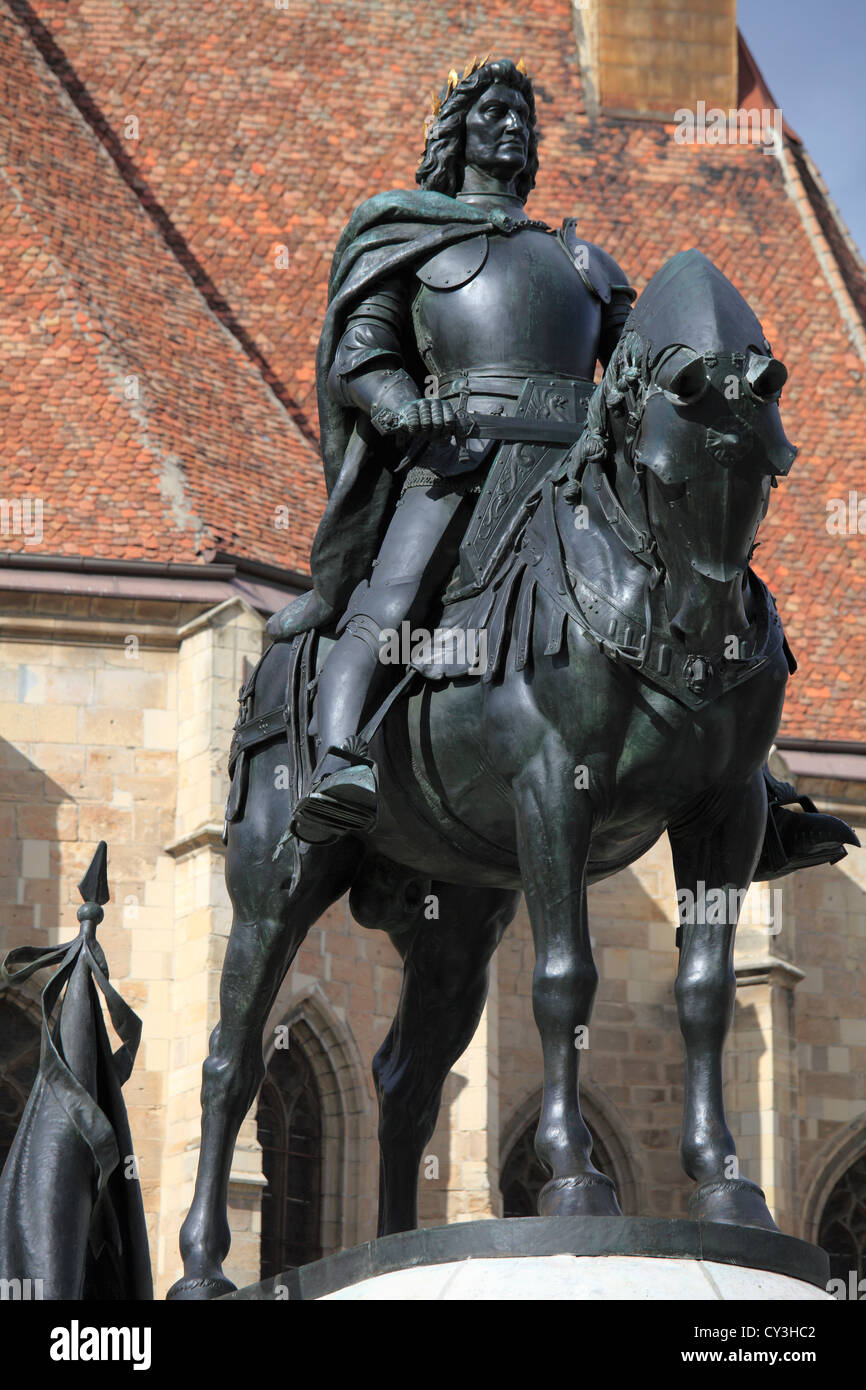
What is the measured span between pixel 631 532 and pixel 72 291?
666 inches

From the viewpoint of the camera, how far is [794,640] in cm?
2377

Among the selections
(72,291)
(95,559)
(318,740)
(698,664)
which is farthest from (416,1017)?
(72,291)

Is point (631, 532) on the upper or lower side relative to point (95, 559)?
lower

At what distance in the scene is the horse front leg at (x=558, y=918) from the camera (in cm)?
595

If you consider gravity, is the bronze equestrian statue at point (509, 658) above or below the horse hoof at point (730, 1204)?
above

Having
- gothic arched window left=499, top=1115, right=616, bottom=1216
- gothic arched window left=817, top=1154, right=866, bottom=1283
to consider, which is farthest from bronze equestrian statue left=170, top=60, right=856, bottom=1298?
gothic arched window left=817, top=1154, right=866, bottom=1283

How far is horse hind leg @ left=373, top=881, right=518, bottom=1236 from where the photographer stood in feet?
22.6

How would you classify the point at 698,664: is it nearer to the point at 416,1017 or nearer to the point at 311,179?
the point at 416,1017

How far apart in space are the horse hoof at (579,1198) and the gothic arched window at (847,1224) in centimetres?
1685

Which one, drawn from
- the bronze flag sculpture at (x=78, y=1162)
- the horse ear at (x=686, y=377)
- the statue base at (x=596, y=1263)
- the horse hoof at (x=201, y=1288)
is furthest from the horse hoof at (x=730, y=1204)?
the horse ear at (x=686, y=377)

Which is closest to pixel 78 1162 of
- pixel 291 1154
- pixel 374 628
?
pixel 374 628

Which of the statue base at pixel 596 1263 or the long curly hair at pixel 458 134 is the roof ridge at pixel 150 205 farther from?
the statue base at pixel 596 1263

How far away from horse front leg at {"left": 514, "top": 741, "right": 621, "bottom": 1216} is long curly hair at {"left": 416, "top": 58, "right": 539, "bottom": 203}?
6.13 ft

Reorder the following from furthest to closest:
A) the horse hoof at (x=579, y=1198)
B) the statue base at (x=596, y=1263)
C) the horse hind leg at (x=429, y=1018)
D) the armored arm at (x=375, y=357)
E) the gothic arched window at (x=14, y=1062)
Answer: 1. the gothic arched window at (x=14, y=1062)
2. the horse hind leg at (x=429, y=1018)
3. the armored arm at (x=375, y=357)
4. the horse hoof at (x=579, y=1198)
5. the statue base at (x=596, y=1263)
